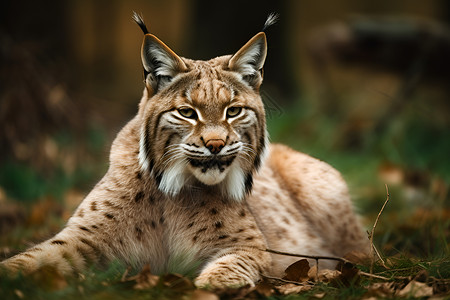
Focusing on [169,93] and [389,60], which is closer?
[169,93]

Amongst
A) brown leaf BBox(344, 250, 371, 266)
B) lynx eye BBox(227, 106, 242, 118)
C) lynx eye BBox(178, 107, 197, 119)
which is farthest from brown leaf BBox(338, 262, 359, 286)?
lynx eye BBox(178, 107, 197, 119)

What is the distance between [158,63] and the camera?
3229mm


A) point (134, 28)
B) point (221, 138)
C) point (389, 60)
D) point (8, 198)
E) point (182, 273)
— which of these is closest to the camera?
point (221, 138)

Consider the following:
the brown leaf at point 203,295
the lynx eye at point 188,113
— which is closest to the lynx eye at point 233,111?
the lynx eye at point 188,113

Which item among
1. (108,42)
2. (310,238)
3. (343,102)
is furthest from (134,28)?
(310,238)

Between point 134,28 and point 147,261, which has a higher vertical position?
point 134,28

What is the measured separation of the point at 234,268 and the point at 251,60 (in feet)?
3.87

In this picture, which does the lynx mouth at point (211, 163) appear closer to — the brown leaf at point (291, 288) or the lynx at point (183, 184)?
the lynx at point (183, 184)

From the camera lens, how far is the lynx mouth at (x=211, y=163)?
10.2 feet

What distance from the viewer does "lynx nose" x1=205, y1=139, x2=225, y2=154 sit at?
9.82 feet

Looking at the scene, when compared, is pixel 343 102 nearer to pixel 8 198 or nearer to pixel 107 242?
pixel 8 198

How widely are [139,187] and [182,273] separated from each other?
558 millimetres

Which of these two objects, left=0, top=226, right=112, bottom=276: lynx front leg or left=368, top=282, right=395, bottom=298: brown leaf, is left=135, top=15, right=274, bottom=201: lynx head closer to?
left=0, top=226, right=112, bottom=276: lynx front leg

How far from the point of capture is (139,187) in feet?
11.0
